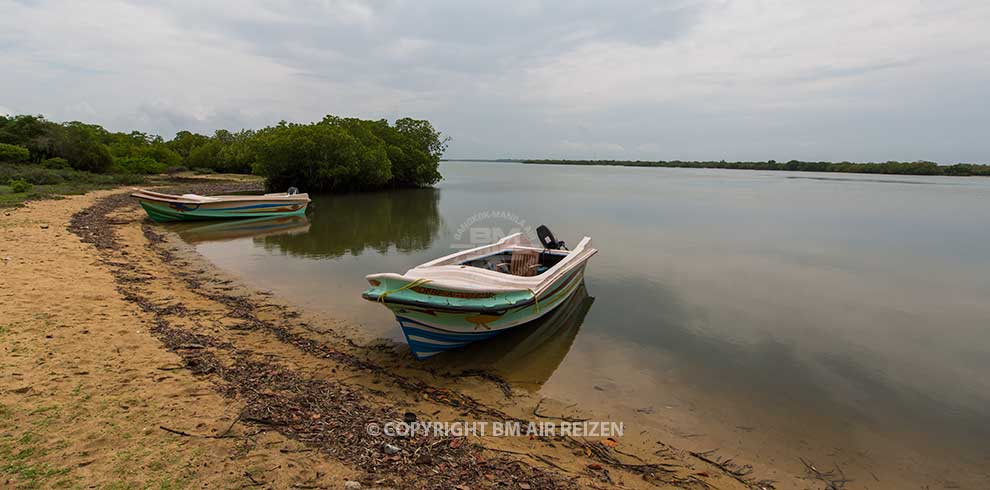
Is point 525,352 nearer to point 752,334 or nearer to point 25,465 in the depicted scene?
point 752,334

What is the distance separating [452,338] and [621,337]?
3.57m

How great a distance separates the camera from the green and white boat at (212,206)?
1983cm

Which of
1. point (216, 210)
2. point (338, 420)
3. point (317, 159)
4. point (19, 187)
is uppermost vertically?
point (317, 159)

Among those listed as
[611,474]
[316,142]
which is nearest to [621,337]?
[611,474]

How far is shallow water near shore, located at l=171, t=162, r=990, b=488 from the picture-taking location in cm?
574

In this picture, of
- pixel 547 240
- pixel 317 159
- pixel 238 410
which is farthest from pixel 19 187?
pixel 238 410

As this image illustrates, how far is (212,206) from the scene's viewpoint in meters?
21.2

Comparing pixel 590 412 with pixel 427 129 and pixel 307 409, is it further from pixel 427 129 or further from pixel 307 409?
pixel 427 129

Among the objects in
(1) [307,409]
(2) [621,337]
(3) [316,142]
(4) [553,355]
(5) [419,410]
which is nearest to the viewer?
(1) [307,409]

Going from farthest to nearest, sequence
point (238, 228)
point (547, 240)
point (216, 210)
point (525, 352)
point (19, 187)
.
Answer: point (216, 210), point (238, 228), point (19, 187), point (547, 240), point (525, 352)

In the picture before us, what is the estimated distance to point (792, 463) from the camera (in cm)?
512

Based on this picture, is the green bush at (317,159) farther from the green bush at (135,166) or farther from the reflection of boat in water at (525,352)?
the reflection of boat in water at (525,352)

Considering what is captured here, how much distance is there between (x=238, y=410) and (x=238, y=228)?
61.7ft

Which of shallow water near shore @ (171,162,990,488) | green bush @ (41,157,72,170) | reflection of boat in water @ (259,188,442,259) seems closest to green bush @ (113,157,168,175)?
green bush @ (41,157,72,170)
